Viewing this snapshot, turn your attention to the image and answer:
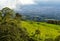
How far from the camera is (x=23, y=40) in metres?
39.4

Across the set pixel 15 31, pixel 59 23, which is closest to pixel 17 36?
pixel 15 31

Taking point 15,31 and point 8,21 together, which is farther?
point 8,21

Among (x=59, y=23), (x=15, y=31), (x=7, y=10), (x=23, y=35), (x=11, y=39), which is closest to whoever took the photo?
(x=11, y=39)

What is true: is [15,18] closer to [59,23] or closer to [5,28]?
[5,28]

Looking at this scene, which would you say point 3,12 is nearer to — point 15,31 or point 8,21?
point 8,21

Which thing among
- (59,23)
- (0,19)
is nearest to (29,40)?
(0,19)

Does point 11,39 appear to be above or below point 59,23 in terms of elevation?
above

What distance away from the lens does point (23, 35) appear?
4131 centimetres

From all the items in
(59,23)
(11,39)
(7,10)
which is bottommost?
(59,23)

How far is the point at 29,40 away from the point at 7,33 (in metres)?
7.02

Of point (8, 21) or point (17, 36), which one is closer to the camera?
point (17, 36)

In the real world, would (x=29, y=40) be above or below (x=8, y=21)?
below

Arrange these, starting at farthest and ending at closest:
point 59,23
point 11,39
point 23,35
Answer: point 59,23 < point 23,35 < point 11,39

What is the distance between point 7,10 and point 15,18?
2355mm
